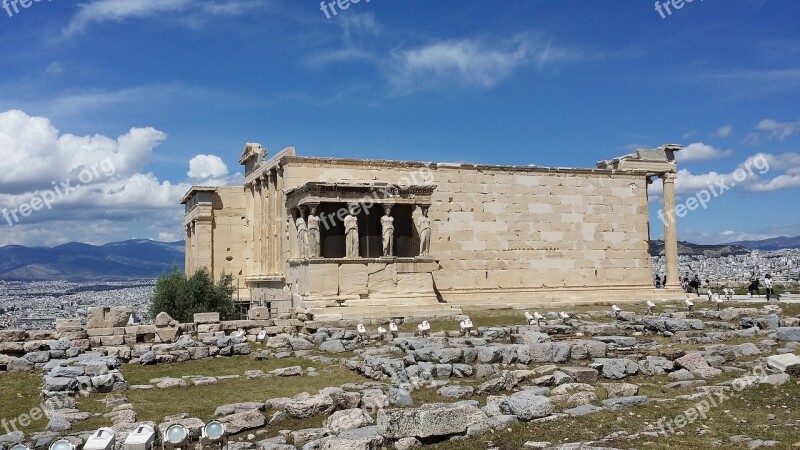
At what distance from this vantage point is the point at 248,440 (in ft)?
34.0

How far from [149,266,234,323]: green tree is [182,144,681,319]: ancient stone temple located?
6.45ft

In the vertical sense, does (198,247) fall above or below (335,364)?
above

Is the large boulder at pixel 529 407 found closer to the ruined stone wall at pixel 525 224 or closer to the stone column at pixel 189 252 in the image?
the ruined stone wall at pixel 525 224

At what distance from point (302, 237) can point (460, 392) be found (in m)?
14.6

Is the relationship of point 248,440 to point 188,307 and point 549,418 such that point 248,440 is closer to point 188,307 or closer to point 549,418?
point 549,418

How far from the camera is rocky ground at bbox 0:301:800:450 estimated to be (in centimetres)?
945

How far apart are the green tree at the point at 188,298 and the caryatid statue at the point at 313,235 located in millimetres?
5039

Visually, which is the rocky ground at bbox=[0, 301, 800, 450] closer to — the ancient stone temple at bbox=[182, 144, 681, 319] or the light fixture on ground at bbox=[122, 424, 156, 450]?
the light fixture on ground at bbox=[122, 424, 156, 450]

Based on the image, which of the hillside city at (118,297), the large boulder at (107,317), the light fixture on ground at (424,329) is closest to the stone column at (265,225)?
the hillside city at (118,297)

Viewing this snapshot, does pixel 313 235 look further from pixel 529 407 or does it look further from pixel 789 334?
pixel 529 407

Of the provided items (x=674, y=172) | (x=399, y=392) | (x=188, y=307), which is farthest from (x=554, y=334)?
(x=674, y=172)

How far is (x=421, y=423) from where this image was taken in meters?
9.42

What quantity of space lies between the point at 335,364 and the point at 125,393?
4.88 metres

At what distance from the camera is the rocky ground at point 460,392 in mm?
9445
